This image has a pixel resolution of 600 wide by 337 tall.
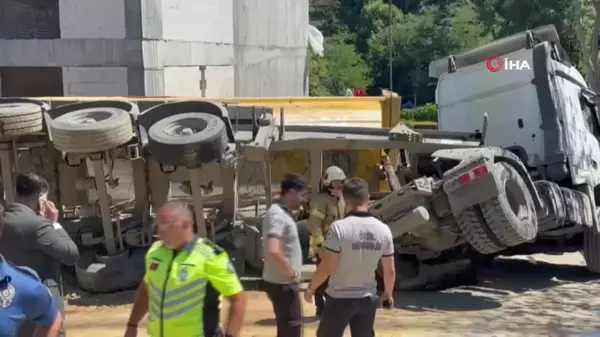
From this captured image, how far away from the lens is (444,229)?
29.1ft

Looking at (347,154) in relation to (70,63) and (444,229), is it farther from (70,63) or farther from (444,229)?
(70,63)

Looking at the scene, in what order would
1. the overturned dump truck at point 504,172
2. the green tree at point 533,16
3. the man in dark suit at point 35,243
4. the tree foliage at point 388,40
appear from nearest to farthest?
the man in dark suit at point 35,243 < the overturned dump truck at point 504,172 < the green tree at point 533,16 < the tree foliage at point 388,40

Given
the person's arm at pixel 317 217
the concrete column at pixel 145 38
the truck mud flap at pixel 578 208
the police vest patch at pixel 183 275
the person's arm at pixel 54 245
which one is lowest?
the truck mud flap at pixel 578 208

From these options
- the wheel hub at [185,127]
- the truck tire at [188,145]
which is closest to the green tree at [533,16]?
the wheel hub at [185,127]

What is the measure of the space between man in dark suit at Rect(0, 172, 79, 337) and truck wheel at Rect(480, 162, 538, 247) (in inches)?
170

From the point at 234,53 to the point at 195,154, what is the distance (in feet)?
43.2

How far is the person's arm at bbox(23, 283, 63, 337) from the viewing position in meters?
3.79

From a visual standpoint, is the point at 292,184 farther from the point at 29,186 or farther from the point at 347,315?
the point at 29,186

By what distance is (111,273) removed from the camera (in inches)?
350

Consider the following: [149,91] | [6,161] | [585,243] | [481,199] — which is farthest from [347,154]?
[149,91]

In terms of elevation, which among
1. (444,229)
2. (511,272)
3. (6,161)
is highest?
(6,161)

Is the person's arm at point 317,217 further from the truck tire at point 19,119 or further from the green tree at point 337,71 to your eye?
the green tree at point 337,71

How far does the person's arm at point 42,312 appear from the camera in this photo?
149 inches

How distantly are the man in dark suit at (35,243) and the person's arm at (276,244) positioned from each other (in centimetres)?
111
